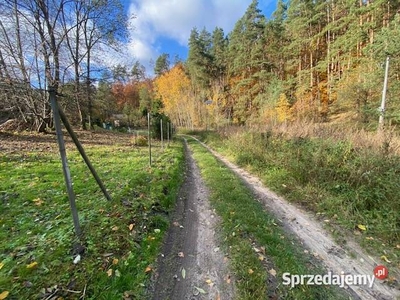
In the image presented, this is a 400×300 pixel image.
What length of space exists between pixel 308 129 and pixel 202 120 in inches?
1071

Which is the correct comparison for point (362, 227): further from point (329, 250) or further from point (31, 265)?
point (31, 265)

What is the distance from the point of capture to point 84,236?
272cm

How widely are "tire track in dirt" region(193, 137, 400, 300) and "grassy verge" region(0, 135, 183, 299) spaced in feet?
8.02

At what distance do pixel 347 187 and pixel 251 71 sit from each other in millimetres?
27351

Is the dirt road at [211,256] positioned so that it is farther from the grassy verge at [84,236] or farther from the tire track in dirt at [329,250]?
the grassy verge at [84,236]

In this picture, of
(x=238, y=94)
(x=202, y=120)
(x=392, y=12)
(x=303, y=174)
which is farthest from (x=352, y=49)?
(x=202, y=120)

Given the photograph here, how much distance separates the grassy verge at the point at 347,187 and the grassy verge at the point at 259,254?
1.13 m

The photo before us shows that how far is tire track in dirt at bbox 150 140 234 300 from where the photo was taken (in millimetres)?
2234

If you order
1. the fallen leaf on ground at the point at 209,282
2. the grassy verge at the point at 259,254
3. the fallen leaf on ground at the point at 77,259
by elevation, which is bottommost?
the fallen leaf on ground at the point at 209,282

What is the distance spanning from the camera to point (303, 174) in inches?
217

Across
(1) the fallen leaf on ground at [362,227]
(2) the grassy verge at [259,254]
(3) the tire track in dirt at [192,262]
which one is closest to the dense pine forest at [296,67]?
(1) the fallen leaf on ground at [362,227]

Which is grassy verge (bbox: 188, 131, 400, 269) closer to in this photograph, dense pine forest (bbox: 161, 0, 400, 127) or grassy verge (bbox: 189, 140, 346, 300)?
grassy verge (bbox: 189, 140, 346, 300)

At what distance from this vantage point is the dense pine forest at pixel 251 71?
437 inches

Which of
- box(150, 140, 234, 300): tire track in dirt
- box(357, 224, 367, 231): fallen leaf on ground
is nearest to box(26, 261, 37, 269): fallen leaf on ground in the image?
box(150, 140, 234, 300): tire track in dirt
